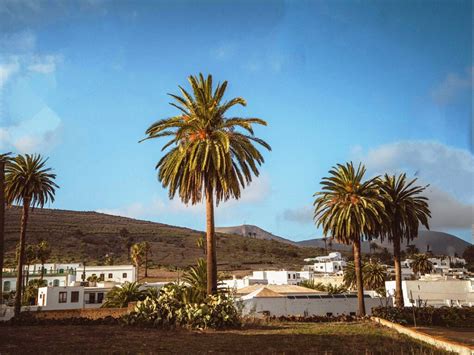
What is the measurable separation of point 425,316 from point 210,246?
18213mm

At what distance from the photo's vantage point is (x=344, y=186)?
45219mm

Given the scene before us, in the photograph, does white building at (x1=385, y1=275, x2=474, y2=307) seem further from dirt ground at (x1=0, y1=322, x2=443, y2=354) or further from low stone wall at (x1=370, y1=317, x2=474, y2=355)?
dirt ground at (x1=0, y1=322, x2=443, y2=354)

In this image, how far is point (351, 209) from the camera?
4347 cm

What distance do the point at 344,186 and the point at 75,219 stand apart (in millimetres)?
135241

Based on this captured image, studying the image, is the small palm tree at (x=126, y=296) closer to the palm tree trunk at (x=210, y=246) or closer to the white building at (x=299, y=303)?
the white building at (x=299, y=303)

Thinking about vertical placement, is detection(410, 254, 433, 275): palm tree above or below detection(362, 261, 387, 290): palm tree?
above

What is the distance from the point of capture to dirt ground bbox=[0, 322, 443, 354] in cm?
1803

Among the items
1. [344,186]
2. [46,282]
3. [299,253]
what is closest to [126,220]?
[299,253]

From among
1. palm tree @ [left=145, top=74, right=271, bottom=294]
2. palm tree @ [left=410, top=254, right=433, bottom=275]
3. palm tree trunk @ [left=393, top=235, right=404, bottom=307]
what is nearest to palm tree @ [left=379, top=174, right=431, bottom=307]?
palm tree trunk @ [left=393, top=235, right=404, bottom=307]

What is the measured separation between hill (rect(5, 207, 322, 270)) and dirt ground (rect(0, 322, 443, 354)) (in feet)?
259

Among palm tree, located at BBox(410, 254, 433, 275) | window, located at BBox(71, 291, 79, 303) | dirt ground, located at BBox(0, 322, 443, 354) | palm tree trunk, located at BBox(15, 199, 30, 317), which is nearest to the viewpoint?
dirt ground, located at BBox(0, 322, 443, 354)

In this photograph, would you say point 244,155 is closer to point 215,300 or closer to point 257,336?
point 215,300

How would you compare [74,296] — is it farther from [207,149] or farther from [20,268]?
[207,149]

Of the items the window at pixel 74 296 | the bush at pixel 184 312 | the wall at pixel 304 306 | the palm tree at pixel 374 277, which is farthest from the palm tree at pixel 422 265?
the bush at pixel 184 312
